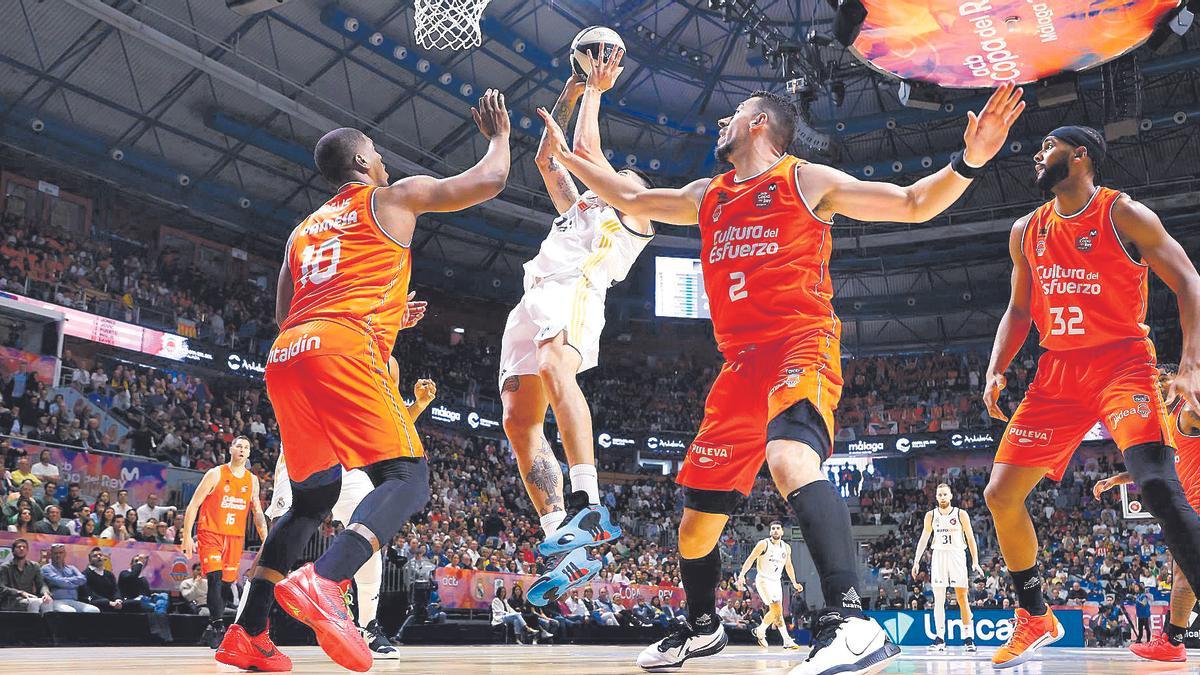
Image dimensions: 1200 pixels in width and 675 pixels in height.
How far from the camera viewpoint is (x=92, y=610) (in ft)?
34.5

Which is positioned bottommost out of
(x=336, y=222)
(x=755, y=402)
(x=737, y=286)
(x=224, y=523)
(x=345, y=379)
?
(x=224, y=523)

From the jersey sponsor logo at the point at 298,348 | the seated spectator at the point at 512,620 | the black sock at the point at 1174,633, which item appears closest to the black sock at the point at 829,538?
the jersey sponsor logo at the point at 298,348

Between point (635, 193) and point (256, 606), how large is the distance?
245 cm

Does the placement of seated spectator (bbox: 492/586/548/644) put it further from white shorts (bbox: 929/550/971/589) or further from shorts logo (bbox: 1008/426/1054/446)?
shorts logo (bbox: 1008/426/1054/446)

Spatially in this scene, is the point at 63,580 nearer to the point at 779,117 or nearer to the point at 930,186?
the point at 779,117

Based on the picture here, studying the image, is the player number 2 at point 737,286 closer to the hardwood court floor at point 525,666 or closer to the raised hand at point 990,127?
the raised hand at point 990,127

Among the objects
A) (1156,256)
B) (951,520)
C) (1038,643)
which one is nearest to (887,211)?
(1156,256)

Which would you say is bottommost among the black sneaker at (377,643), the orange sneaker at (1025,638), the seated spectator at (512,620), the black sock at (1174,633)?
the seated spectator at (512,620)

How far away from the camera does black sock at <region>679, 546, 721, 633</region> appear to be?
14.6 feet

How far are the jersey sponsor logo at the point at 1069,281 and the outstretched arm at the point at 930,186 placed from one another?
5.38ft

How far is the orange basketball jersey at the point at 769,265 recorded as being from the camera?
3971 millimetres

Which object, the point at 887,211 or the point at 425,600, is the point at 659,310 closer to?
the point at 425,600

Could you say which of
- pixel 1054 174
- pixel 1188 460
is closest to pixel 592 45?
pixel 1054 174

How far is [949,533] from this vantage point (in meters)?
12.2
